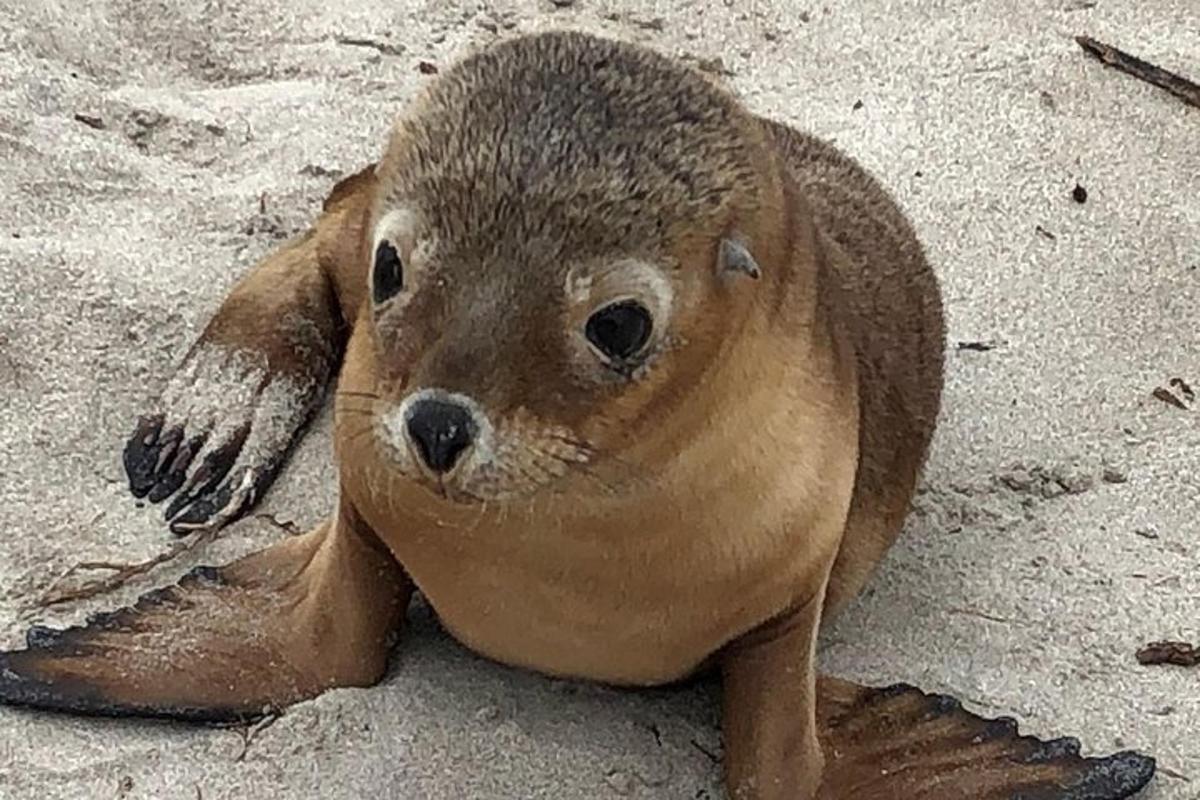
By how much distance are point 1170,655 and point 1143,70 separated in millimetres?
2003

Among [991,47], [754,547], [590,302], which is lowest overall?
[991,47]

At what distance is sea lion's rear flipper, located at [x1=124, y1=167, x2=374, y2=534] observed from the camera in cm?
382

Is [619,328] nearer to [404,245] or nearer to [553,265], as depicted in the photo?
[553,265]

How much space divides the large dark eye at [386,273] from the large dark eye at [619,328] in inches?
9.4

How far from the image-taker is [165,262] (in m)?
4.29

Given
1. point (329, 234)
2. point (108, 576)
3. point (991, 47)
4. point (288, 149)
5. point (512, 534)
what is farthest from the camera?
point (991, 47)

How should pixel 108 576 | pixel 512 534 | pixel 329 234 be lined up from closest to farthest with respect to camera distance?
pixel 512 534 → pixel 108 576 → pixel 329 234

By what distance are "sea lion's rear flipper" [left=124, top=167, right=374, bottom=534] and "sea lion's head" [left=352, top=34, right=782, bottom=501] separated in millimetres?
974

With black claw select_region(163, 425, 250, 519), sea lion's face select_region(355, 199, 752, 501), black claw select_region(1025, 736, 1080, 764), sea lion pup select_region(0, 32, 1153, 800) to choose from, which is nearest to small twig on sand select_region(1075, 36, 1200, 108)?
sea lion pup select_region(0, 32, 1153, 800)

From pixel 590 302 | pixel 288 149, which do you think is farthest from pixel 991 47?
pixel 590 302

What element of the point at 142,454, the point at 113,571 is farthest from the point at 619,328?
the point at 142,454

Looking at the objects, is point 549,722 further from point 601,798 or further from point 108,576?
point 108,576

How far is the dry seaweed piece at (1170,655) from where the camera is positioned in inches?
145

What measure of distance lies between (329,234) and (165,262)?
0.33m
